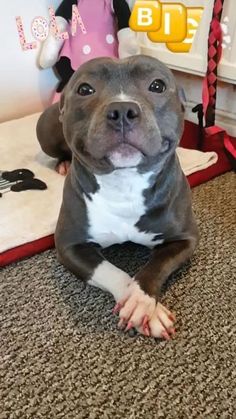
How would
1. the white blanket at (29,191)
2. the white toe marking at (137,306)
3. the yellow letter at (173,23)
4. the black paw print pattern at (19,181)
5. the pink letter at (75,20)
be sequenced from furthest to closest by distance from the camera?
the pink letter at (75,20), the yellow letter at (173,23), the black paw print pattern at (19,181), the white blanket at (29,191), the white toe marking at (137,306)

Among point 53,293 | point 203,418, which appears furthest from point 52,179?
point 203,418

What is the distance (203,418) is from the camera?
80 cm

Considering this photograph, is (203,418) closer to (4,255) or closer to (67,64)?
(4,255)

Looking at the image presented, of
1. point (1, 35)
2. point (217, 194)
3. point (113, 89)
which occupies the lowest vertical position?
point (217, 194)

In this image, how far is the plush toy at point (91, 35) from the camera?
2.05 meters

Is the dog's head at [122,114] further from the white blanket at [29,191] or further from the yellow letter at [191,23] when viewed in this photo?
the yellow letter at [191,23]

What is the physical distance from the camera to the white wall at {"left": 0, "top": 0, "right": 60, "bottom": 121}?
2035 millimetres

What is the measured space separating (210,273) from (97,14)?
135 centimetres

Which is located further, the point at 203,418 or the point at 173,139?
the point at 173,139

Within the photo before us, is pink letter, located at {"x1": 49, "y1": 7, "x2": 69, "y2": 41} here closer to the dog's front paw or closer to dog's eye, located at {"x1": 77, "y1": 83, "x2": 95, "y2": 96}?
dog's eye, located at {"x1": 77, "y1": 83, "x2": 95, "y2": 96}

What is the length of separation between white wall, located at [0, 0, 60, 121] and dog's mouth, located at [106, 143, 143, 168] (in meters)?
1.32

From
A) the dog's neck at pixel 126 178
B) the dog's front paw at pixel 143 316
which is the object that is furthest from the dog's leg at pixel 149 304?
the dog's neck at pixel 126 178

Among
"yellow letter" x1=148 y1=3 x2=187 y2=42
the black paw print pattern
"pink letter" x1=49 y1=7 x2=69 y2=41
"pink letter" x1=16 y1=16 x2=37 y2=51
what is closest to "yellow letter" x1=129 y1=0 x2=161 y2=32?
"yellow letter" x1=148 y1=3 x2=187 y2=42

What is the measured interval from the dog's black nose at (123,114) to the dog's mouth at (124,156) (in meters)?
0.04
